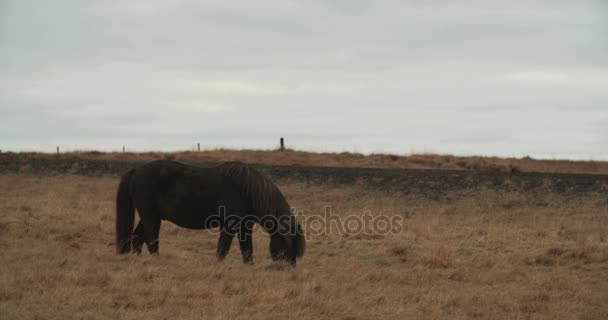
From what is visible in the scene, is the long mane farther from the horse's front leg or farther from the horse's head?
the horse's front leg

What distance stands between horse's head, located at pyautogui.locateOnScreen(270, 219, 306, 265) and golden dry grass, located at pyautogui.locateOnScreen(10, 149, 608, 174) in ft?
75.8

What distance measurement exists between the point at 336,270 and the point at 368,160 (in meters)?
24.9

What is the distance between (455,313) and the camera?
31.6ft


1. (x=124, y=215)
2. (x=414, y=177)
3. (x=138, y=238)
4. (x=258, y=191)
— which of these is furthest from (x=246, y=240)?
(x=414, y=177)

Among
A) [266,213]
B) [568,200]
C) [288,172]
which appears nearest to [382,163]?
[288,172]

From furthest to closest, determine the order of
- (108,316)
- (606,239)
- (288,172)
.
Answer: (288,172)
(606,239)
(108,316)

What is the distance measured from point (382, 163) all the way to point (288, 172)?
7.97 meters

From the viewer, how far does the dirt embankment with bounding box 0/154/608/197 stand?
82.1 ft

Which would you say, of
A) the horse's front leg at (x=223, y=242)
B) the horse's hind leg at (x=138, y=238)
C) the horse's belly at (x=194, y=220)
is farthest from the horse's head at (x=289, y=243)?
the horse's hind leg at (x=138, y=238)

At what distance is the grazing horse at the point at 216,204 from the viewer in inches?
483

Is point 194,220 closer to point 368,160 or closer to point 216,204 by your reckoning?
point 216,204

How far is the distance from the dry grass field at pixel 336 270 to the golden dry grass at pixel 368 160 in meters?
13.1

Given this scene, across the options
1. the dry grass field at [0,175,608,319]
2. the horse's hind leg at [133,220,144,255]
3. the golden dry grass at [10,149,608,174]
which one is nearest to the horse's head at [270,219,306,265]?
the dry grass field at [0,175,608,319]

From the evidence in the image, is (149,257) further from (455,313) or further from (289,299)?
(455,313)
